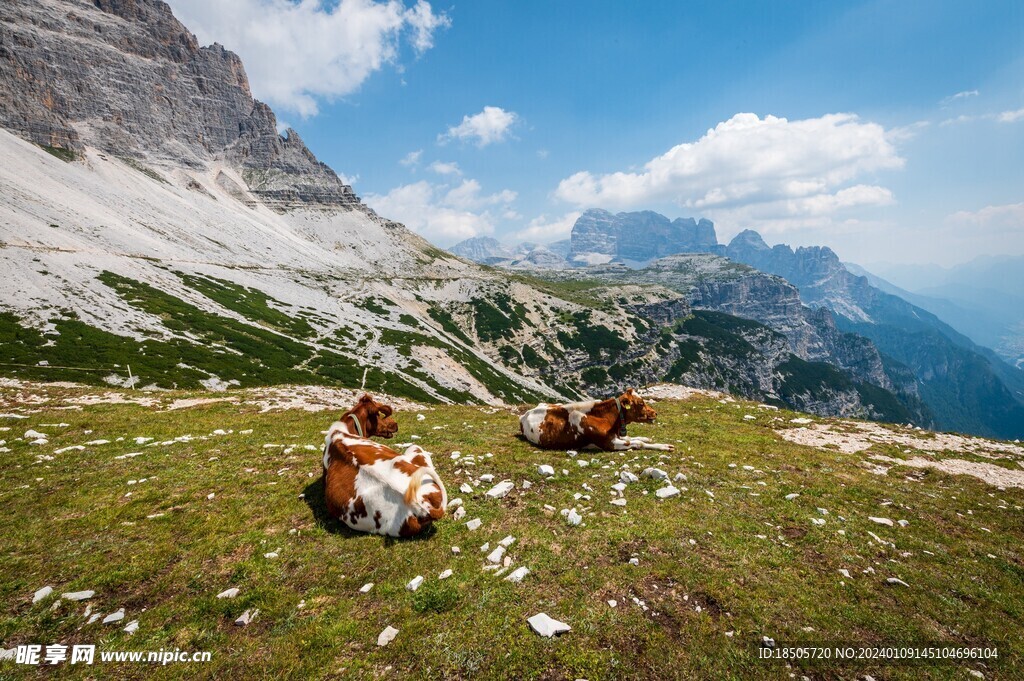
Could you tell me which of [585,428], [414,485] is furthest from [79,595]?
[585,428]

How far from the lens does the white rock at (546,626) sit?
657 cm

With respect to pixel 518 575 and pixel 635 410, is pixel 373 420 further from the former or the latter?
pixel 635 410

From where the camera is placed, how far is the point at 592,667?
19.6 ft

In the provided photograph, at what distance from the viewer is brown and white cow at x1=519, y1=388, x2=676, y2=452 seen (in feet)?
52.2

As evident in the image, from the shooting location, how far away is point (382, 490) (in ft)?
32.1

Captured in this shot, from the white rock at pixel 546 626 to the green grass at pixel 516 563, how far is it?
0.13 m

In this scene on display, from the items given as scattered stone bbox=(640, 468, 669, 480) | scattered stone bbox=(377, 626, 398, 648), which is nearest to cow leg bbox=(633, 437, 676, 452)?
scattered stone bbox=(640, 468, 669, 480)

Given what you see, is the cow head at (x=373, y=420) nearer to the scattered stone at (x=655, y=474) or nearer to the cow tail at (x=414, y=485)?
the cow tail at (x=414, y=485)

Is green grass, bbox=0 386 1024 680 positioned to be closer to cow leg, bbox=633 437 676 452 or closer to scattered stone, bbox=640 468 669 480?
scattered stone, bbox=640 468 669 480

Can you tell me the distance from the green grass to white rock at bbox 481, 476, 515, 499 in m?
0.25

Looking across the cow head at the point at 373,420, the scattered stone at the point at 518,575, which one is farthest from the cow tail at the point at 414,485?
the cow head at the point at 373,420

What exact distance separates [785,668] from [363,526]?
854cm

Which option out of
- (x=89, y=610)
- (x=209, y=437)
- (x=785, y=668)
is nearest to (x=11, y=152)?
(x=209, y=437)

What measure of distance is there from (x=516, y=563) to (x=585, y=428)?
8.20 meters
